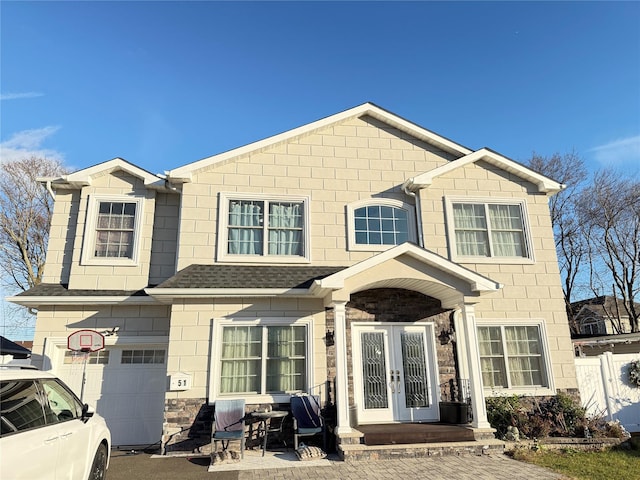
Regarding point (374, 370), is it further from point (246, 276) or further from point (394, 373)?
point (246, 276)

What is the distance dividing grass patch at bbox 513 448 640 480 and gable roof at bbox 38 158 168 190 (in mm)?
9698

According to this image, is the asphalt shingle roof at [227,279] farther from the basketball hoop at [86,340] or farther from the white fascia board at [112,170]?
the white fascia board at [112,170]

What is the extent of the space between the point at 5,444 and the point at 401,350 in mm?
7516

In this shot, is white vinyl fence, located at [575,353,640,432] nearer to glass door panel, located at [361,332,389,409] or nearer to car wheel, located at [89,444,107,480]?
glass door panel, located at [361,332,389,409]

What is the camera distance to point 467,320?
8656mm

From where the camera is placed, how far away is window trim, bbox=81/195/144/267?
31.3 ft

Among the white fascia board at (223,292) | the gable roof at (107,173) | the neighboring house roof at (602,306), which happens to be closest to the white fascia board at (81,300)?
the white fascia board at (223,292)

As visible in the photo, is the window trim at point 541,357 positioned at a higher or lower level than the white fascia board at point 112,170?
lower

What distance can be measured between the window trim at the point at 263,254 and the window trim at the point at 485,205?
3.53 m

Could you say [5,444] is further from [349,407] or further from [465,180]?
[465,180]

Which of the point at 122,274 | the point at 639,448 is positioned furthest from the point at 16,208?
the point at 639,448

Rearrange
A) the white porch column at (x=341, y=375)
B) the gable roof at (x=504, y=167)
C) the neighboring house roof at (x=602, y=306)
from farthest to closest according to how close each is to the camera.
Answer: the neighboring house roof at (x=602, y=306) < the gable roof at (x=504, y=167) < the white porch column at (x=341, y=375)

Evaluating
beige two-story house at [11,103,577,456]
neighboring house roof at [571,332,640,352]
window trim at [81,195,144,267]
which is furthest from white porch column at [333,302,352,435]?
neighboring house roof at [571,332,640,352]

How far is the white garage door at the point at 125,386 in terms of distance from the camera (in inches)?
348
